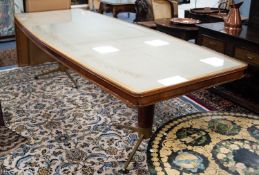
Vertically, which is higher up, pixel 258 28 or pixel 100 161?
pixel 258 28

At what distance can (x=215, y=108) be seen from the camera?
2.94 meters

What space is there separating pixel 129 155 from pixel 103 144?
0.78ft

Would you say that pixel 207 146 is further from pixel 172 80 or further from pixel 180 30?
pixel 180 30

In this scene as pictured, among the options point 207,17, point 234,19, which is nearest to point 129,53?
point 234,19

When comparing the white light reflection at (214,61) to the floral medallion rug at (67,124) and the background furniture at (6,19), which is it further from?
the background furniture at (6,19)

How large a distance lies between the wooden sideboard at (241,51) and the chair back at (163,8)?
1.28m

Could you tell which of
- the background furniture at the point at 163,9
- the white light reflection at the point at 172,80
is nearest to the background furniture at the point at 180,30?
the background furniture at the point at 163,9

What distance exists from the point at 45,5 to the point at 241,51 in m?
2.21

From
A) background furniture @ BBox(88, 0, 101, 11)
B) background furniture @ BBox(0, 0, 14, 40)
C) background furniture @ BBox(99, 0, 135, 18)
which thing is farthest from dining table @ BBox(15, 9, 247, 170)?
background furniture @ BBox(88, 0, 101, 11)

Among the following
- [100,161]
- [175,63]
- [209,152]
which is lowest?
[100,161]

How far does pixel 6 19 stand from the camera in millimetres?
4586

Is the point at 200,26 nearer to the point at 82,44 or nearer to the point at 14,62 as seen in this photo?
the point at 82,44

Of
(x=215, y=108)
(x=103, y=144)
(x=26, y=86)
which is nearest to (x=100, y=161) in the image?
(x=103, y=144)

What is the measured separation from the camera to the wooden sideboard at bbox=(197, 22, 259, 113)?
2.65 meters
